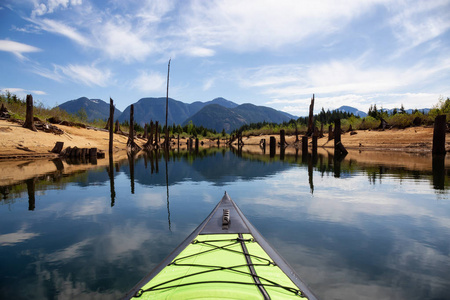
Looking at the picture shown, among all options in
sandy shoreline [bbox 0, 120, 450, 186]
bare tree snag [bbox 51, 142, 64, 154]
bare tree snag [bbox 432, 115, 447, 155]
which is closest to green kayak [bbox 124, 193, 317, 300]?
sandy shoreline [bbox 0, 120, 450, 186]

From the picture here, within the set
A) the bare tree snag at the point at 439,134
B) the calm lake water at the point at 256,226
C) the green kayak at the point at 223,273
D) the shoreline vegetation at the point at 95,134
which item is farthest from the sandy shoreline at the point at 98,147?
the green kayak at the point at 223,273

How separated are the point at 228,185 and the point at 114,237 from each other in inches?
243

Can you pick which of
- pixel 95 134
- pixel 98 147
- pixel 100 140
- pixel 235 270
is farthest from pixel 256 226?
pixel 95 134

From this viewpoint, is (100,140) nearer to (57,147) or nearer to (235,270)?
(57,147)

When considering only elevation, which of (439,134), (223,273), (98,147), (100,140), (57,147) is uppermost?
(439,134)

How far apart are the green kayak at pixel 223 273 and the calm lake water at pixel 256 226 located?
0.74 meters

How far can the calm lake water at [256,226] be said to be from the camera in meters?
3.39

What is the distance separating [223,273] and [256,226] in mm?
2890

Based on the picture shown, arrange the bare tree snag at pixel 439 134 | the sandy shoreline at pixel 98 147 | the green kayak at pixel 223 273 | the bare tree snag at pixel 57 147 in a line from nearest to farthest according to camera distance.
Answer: the green kayak at pixel 223 273 → the sandy shoreline at pixel 98 147 → the bare tree snag at pixel 439 134 → the bare tree snag at pixel 57 147

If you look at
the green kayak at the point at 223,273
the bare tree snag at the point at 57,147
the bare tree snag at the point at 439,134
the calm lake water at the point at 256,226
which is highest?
the bare tree snag at the point at 439,134

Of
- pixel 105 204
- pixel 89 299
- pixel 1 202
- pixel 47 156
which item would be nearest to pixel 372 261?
pixel 89 299

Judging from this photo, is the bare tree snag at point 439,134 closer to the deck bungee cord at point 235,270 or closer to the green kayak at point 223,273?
the green kayak at point 223,273

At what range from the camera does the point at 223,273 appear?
278 centimetres

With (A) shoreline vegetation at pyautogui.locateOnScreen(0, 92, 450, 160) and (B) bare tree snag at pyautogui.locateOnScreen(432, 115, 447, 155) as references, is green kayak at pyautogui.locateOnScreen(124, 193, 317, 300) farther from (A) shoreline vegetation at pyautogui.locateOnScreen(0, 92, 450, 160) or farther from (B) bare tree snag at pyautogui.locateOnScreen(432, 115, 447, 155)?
(B) bare tree snag at pyautogui.locateOnScreen(432, 115, 447, 155)
